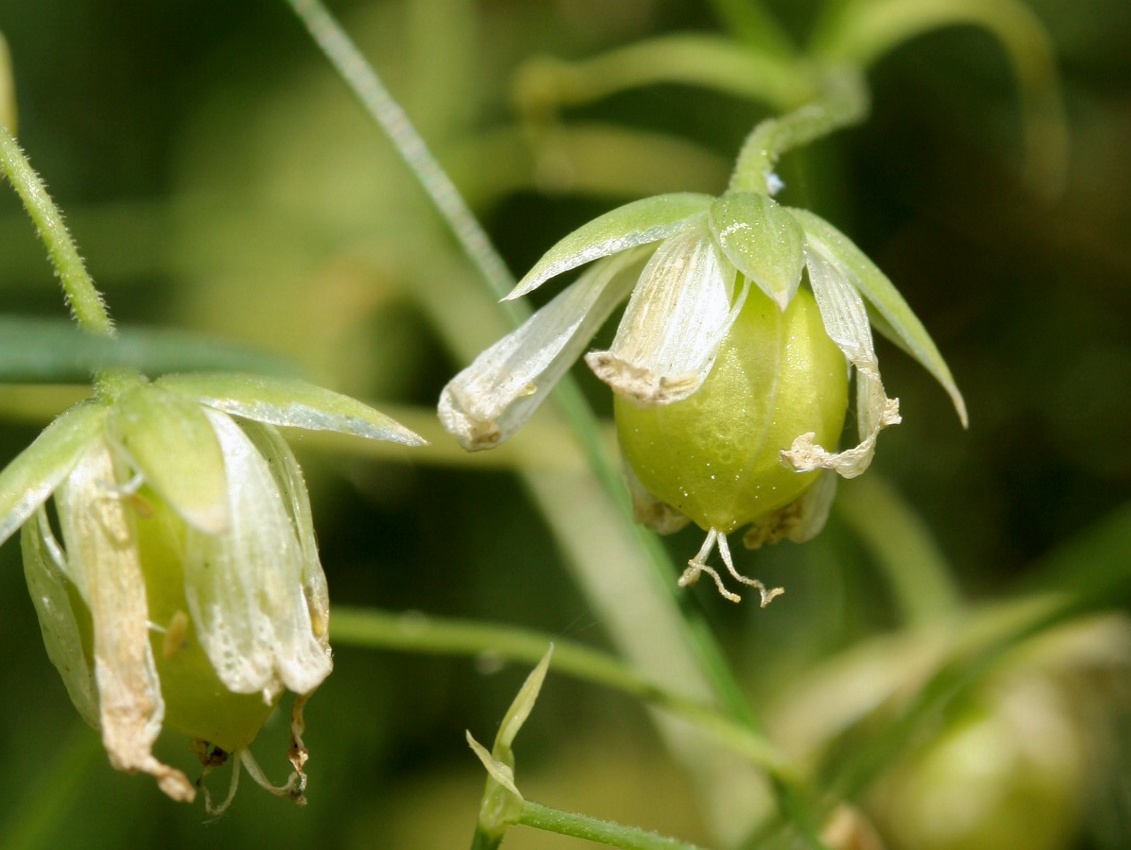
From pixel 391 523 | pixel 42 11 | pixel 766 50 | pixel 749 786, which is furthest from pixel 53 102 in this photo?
pixel 749 786

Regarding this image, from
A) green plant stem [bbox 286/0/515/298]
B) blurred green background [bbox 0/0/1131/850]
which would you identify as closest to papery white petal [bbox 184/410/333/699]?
green plant stem [bbox 286/0/515/298]

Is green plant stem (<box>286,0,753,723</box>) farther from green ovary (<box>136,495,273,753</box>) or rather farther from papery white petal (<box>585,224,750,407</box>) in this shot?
green ovary (<box>136,495,273,753</box>)

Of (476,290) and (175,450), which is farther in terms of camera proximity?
(476,290)

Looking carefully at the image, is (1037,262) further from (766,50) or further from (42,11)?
(42,11)

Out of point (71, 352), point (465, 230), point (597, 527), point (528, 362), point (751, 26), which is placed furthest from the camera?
point (597, 527)

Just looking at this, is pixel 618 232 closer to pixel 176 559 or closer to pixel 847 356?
pixel 847 356

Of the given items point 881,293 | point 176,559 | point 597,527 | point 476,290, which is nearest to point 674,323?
point 881,293

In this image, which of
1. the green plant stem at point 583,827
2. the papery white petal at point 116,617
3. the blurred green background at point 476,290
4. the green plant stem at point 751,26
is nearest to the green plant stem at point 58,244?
the papery white petal at point 116,617

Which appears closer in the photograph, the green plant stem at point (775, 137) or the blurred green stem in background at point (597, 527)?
the green plant stem at point (775, 137)

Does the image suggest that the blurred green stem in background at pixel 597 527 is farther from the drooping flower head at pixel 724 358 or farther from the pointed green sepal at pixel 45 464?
the pointed green sepal at pixel 45 464
